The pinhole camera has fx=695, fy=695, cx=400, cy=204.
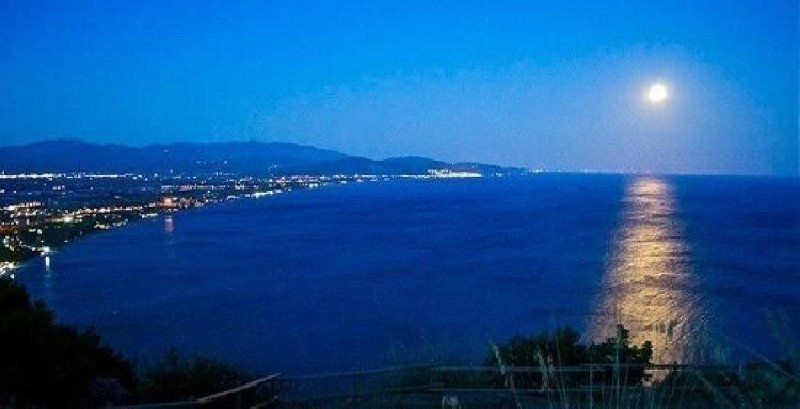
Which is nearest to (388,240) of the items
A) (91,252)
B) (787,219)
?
(91,252)

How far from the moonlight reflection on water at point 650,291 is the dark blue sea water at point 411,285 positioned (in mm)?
132

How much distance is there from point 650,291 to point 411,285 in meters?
11.5

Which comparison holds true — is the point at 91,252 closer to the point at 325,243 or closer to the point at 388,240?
the point at 325,243

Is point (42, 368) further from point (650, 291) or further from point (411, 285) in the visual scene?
point (650, 291)

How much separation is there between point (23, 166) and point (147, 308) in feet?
606

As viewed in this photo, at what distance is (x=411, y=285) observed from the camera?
35219 millimetres

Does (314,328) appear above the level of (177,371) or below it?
below

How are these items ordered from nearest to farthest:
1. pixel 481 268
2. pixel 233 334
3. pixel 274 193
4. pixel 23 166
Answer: pixel 233 334
pixel 481 268
pixel 274 193
pixel 23 166

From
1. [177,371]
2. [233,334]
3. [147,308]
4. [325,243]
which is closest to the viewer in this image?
[177,371]

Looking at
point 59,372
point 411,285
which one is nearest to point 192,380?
point 59,372

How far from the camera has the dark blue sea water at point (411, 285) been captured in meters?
24.9

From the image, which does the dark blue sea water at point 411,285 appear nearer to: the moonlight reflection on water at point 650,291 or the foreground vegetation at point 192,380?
the moonlight reflection on water at point 650,291

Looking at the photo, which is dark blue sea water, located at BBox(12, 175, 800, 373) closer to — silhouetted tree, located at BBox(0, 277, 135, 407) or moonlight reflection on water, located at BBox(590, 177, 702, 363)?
moonlight reflection on water, located at BBox(590, 177, 702, 363)

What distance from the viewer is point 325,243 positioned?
52188 mm
